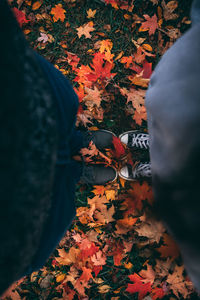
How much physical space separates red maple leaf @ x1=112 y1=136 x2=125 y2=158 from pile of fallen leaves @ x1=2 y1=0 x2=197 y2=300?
1 centimetres

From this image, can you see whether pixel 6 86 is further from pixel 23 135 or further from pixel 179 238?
pixel 179 238

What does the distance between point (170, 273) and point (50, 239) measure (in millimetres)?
1327

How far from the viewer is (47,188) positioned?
83 centimetres

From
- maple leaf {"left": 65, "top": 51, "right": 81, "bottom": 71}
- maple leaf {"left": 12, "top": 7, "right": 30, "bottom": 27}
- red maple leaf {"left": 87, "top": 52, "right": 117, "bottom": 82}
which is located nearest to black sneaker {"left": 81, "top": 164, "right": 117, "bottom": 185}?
red maple leaf {"left": 87, "top": 52, "right": 117, "bottom": 82}

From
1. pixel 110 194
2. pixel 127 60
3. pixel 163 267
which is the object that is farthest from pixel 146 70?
pixel 163 267

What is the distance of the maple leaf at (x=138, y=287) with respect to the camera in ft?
6.16

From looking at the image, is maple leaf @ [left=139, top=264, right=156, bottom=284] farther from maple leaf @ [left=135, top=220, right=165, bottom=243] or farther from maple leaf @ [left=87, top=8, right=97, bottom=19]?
maple leaf @ [left=87, top=8, right=97, bottom=19]

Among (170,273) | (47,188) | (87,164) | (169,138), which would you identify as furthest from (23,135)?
(170,273)

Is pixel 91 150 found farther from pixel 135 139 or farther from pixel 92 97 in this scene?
pixel 92 97

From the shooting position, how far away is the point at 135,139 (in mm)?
2047

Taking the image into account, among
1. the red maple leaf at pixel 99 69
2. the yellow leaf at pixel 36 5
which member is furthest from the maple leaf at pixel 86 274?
the yellow leaf at pixel 36 5

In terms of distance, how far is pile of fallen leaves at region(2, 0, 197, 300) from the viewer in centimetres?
196

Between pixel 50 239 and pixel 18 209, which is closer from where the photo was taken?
pixel 18 209

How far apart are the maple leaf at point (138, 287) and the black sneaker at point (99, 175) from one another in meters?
1.00
